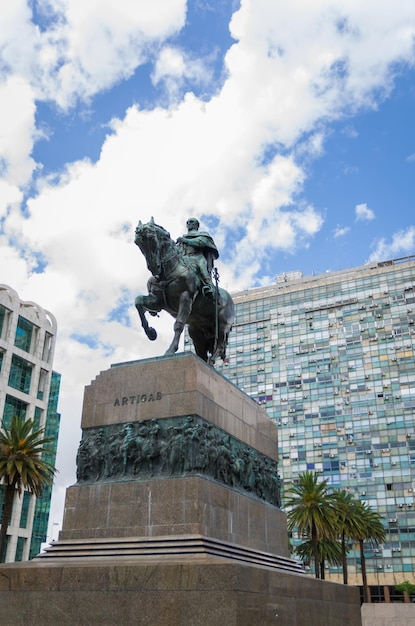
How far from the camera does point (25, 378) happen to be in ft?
217

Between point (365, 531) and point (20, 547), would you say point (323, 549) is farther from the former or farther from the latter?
point (20, 547)

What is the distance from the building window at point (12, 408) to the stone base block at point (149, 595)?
5154cm

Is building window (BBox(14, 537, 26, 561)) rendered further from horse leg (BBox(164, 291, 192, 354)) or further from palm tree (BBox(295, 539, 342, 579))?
horse leg (BBox(164, 291, 192, 354))

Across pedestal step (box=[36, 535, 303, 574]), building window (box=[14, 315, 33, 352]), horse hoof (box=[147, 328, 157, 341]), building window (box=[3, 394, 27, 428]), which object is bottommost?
pedestal step (box=[36, 535, 303, 574])

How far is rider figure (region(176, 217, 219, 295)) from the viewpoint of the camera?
17.9 m

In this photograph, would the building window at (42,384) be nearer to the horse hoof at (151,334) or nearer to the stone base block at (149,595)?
the horse hoof at (151,334)

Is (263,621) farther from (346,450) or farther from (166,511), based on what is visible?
(346,450)

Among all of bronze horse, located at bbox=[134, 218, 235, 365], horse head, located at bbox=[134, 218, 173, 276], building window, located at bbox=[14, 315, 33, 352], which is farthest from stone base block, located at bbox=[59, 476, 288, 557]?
building window, located at bbox=[14, 315, 33, 352]

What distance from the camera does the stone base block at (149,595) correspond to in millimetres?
11094

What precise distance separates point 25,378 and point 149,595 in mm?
57543

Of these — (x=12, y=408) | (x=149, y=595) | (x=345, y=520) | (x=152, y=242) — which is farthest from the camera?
(x=12, y=408)

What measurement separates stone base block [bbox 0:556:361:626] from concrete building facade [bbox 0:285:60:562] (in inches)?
1938

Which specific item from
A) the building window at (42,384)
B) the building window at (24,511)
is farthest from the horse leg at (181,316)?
the building window at (42,384)

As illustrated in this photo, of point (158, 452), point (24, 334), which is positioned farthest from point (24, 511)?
point (158, 452)
